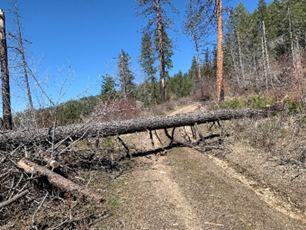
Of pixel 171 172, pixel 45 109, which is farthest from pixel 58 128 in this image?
pixel 171 172

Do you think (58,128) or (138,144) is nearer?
(58,128)

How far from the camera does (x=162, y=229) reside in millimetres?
2973

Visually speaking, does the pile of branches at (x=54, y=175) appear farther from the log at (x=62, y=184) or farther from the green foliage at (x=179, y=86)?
the green foliage at (x=179, y=86)

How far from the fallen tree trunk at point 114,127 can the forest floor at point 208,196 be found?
1232 millimetres

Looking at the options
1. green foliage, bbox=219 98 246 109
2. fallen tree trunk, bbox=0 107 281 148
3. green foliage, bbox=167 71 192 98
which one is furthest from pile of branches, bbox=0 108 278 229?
green foliage, bbox=167 71 192 98

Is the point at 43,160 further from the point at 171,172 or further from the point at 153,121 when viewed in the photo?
the point at 153,121

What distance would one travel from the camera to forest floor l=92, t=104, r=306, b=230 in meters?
3.11

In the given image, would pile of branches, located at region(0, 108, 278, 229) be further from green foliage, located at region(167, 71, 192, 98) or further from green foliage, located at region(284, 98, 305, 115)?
green foliage, located at region(167, 71, 192, 98)

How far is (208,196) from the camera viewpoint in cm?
386

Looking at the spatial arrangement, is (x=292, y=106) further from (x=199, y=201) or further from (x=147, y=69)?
(x=147, y=69)

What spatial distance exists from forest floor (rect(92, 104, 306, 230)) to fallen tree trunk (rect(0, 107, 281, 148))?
1232 millimetres

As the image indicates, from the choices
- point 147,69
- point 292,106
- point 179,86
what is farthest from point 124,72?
point 179,86

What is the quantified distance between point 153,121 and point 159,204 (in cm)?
325

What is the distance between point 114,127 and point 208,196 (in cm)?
329
